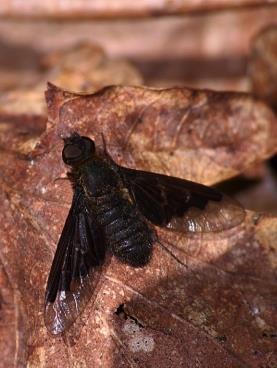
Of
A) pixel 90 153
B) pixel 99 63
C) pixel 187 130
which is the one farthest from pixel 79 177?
pixel 99 63

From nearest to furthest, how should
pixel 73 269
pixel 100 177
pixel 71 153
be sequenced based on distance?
pixel 73 269 → pixel 71 153 → pixel 100 177

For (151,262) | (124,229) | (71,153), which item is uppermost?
(71,153)

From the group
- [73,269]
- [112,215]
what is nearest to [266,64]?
[112,215]

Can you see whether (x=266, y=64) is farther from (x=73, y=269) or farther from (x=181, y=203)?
(x=73, y=269)

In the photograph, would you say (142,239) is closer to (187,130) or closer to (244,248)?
(244,248)

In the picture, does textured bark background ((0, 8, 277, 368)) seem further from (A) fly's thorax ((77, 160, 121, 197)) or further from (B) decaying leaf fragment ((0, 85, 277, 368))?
(A) fly's thorax ((77, 160, 121, 197))

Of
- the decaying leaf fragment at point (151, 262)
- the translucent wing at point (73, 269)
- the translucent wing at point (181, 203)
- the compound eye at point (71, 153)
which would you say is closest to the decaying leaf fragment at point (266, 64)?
the decaying leaf fragment at point (151, 262)
